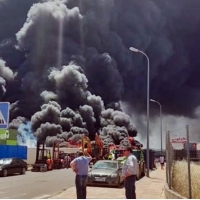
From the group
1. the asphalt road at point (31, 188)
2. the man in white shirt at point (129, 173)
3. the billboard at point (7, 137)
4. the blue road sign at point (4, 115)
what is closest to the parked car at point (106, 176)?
the asphalt road at point (31, 188)

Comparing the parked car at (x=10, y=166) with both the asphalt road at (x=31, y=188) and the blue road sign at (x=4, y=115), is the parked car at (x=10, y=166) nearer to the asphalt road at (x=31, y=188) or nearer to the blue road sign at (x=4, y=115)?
the asphalt road at (x=31, y=188)

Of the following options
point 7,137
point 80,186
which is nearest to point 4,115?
point 80,186

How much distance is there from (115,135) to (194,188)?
5418 centimetres

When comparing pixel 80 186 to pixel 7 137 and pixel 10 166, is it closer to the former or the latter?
pixel 10 166

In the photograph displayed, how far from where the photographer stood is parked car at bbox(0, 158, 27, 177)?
2432 cm

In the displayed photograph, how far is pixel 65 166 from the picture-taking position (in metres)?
38.7

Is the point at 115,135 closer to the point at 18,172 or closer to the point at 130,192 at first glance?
the point at 18,172

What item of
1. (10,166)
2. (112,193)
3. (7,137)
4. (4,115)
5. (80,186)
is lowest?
(112,193)

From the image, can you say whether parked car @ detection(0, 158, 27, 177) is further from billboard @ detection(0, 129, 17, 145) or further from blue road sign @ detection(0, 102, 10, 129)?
billboard @ detection(0, 129, 17, 145)

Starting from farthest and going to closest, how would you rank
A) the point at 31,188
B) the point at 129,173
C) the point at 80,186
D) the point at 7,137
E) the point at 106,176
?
1. the point at 7,137
2. the point at 106,176
3. the point at 31,188
4. the point at 80,186
5. the point at 129,173

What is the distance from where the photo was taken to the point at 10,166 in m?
25.4

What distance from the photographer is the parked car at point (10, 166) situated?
24322 millimetres

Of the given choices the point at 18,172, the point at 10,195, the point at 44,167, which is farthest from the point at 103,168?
the point at 44,167

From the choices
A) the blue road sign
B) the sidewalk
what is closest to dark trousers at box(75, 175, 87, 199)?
the sidewalk
